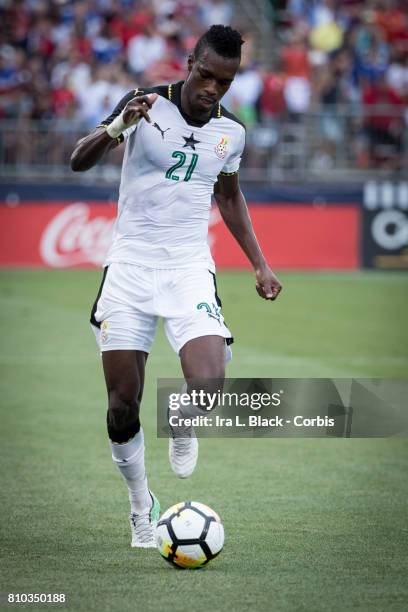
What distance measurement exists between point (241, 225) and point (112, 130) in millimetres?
1172

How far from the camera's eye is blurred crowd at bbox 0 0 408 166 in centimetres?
2250

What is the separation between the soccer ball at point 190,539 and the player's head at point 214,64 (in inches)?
85.1

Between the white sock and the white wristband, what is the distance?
5.28 ft

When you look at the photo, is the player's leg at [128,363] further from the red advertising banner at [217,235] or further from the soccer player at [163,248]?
the red advertising banner at [217,235]

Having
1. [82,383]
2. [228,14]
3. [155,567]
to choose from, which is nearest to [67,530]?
[155,567]

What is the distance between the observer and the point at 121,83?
891 inches

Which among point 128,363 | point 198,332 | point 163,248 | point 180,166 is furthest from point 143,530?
point 180,166

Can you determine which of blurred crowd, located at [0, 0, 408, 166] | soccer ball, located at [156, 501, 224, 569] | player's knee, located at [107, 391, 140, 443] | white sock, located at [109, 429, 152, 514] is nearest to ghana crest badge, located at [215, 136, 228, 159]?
player's knee, located at [107, 391, 140, 443]

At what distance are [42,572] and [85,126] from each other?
57.0 ft

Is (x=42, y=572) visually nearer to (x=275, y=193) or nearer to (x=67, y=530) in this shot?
(x=67, y=530)

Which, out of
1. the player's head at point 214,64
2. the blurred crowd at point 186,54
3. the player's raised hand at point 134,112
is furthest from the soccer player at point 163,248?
the blurred crowd at point 186,54

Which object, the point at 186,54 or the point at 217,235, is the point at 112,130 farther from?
the point at 186,54

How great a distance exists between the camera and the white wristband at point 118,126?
5.70 meters

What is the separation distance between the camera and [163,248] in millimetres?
6238
